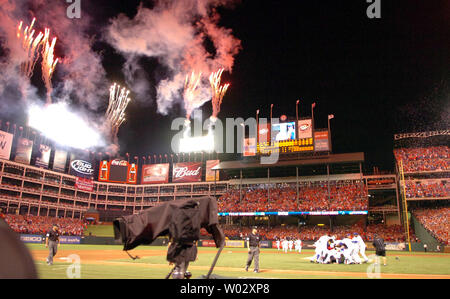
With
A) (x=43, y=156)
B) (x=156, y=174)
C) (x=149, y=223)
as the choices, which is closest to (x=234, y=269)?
(x=149, y=223)

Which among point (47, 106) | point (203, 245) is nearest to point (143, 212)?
point (203, 245)

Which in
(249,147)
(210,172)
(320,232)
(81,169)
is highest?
(249,147)

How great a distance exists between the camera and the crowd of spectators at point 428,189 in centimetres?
5086

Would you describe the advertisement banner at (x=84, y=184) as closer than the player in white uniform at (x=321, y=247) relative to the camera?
No

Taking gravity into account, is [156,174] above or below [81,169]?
above

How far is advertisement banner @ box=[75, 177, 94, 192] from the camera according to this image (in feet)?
268

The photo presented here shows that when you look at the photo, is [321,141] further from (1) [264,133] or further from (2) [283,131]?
(1) [264,133]

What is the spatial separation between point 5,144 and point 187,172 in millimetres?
39837

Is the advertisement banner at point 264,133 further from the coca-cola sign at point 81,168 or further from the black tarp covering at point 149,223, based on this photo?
the black tarp covering at point 149,223

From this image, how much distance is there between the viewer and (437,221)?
148 feet

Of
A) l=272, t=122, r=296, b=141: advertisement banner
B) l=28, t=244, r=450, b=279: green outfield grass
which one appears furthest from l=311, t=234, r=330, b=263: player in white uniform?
l=272, t=122, r=296, b=141: advertisement banner

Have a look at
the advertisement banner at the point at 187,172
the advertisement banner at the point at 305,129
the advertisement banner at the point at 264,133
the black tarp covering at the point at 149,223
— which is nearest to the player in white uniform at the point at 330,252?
the black tarp covering at the point at 149,223

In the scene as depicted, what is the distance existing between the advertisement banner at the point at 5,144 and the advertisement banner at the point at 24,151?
2.52m
